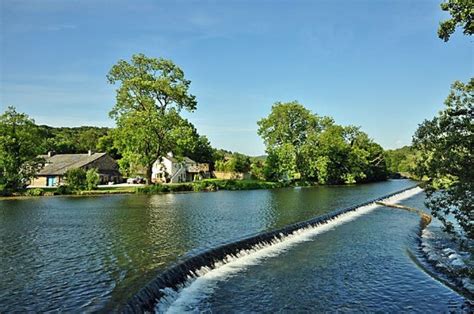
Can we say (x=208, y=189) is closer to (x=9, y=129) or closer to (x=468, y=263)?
(x=9, y=129)

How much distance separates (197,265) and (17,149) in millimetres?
41344

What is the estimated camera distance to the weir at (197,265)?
33.7ft

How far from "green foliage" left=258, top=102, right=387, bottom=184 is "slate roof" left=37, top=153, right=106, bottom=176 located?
1219 inches

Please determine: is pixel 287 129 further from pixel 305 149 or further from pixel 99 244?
pixel 99 244

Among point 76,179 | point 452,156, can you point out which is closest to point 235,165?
point 76,179

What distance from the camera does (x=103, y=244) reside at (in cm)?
1739

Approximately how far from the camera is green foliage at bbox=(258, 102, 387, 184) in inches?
2820

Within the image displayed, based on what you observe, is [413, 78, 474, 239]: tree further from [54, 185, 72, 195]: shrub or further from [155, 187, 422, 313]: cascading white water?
[54, 185, 72, 195]: shrub

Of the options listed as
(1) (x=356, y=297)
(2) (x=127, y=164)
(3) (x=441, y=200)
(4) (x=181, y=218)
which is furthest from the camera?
(2) (x=127, y=164)

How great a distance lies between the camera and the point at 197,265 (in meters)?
13.9

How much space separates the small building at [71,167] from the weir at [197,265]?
48.1 meters

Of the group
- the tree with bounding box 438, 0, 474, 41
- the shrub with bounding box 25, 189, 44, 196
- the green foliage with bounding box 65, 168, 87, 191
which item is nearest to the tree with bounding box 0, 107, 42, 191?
the shrub with bounding box 25, 189, 44, 196

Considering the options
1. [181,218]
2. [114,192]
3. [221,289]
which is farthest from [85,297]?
[114,192]

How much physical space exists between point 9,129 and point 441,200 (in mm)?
48935
